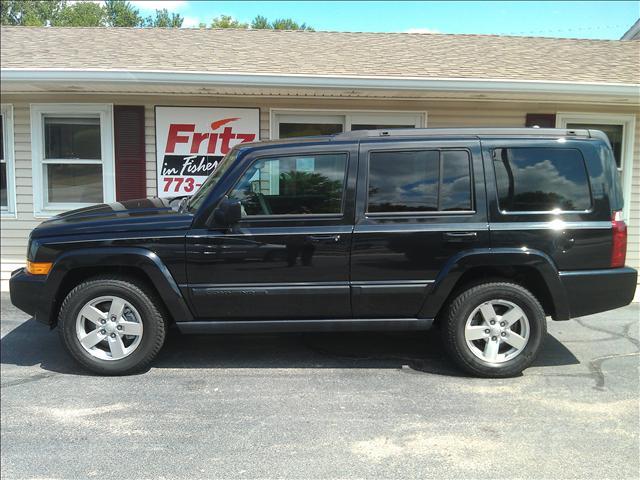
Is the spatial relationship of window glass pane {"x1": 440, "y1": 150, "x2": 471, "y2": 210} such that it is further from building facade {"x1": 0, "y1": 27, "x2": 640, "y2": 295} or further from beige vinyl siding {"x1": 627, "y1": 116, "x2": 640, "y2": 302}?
beige vinyl siding {"x1": 627, "y1": 116, "x2": 640, "y2": 302}

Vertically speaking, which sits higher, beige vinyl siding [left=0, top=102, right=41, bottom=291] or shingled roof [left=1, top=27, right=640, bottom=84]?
shingled roof [left=1, top=27, right=640, bottom=84]

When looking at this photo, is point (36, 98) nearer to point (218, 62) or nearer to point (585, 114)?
point (218, 62)

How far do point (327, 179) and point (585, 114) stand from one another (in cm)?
506

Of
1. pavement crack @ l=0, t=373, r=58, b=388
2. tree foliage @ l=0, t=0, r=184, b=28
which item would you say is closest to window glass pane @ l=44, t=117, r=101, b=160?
tree foliage @ l=0, t=0, r=184, b=28

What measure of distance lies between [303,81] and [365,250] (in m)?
2.99

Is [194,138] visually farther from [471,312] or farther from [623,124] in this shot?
[623,124]

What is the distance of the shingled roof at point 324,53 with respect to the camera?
664 cm

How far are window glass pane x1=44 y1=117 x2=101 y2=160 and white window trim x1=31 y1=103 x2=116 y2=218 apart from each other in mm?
80

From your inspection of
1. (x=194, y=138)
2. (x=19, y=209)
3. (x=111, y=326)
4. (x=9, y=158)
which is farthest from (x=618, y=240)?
(x=9, y=158)

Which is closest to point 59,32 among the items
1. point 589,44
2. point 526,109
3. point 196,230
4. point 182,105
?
point 182,105

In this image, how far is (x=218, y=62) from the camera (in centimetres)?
692

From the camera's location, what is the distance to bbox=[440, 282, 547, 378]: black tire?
422 centimetres

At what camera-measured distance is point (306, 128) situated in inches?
297

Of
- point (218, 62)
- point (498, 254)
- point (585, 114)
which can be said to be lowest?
point (498, 254)
